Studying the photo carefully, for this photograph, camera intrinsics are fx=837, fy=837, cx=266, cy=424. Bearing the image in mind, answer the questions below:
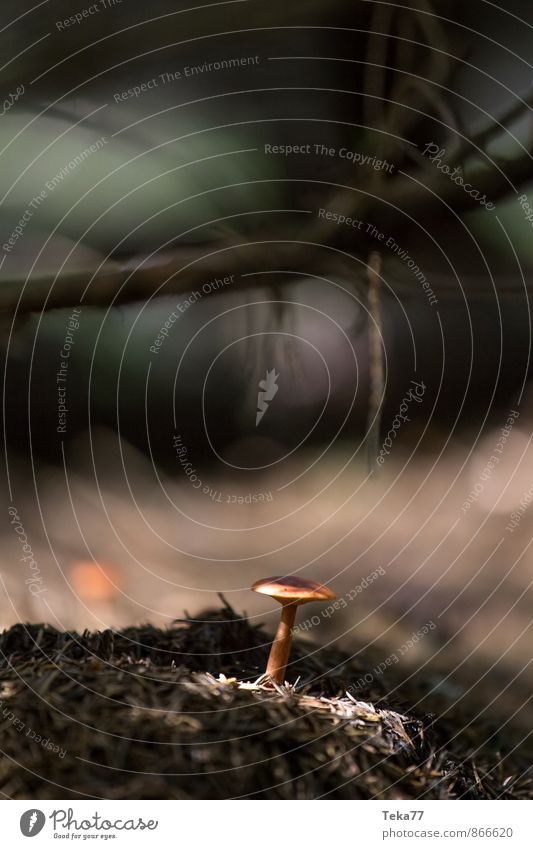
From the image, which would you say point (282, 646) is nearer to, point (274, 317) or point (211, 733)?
point (211, 733)

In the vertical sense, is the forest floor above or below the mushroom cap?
below

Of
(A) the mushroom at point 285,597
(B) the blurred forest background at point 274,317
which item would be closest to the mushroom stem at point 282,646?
(A) the mushroom at point 285,597

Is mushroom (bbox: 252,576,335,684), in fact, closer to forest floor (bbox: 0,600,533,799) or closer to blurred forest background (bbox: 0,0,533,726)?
forest floor (bbox: 0,600,533,799)

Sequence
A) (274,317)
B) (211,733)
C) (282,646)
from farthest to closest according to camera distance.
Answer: (274,317) → (282,646) → (211,733)

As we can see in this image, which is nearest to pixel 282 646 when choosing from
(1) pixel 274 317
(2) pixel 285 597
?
(2) pixel 285 597

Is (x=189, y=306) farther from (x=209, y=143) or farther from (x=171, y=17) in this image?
(x=171, y=17)

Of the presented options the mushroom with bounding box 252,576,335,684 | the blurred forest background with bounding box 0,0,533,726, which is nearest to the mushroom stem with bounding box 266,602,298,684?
the mushroom with bounding box 252,576,335,684
